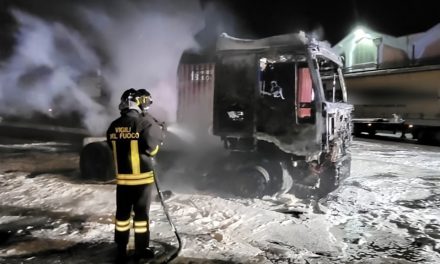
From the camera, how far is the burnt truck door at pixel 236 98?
21.4 ft

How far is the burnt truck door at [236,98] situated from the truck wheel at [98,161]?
7.57 ft

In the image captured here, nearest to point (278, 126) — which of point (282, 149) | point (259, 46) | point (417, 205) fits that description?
point (282, 149)

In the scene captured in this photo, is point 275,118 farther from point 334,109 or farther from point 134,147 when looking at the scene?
point 134,147

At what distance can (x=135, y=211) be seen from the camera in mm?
4023

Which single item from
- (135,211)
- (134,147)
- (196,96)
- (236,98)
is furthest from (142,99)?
(196,96)

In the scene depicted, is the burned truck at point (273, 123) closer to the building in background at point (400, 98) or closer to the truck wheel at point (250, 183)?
the truck wheel at point (250, 183)

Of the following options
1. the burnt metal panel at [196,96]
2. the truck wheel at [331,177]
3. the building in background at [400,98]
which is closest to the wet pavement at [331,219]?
the truck wheel at [331,177]

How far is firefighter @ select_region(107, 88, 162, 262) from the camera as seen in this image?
3.94 m

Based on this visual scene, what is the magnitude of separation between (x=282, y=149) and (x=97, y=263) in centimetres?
339

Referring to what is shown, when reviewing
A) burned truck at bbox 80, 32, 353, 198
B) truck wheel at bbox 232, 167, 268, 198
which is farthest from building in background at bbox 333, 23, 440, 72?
truck wheel at bbox 232, 167, 268, 198

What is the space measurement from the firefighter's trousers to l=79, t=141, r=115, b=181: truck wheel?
376 cm

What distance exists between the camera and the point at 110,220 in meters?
5.38

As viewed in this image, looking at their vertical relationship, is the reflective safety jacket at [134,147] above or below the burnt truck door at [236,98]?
below

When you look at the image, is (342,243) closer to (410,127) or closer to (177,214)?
(177,214)
